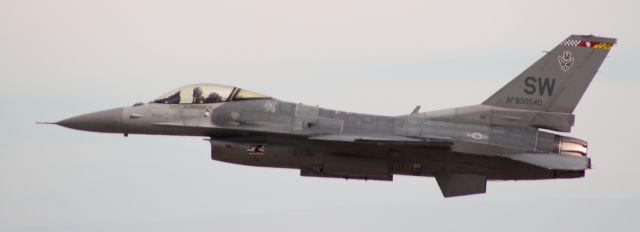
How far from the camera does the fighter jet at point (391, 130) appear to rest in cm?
2312

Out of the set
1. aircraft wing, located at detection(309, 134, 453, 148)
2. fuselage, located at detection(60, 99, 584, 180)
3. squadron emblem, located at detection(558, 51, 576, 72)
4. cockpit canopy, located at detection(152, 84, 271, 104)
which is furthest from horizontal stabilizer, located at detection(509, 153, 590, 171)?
cockpit canopy, located at detection(152, 84, 271, 104)

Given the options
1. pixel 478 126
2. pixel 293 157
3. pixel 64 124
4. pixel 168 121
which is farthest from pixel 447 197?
pixel 64 124

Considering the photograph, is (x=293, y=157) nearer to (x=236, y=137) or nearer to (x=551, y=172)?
(x=236, y=137)

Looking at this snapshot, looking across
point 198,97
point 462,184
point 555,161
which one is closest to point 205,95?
point 198,97

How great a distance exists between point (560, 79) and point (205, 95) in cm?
800

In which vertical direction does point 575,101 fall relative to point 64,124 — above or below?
above

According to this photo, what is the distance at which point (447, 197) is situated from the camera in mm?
23656

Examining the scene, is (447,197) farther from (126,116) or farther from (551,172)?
(126,116)

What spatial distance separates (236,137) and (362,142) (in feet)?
9.68

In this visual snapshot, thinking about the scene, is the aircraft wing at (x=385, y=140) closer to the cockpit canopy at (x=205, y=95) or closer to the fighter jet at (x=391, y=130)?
the fighter jet at (x=391, y=130)

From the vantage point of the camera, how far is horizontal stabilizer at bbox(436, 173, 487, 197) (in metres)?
23.5

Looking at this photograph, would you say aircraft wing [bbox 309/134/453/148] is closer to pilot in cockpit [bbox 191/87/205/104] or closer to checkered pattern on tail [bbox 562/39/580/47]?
pilot in cockpit [bbox 191/87/205/104]

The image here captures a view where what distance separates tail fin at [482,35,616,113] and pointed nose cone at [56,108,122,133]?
826 cm

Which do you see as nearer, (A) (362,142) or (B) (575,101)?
(A) (362,142)
